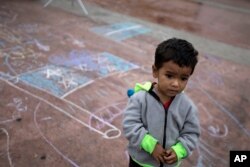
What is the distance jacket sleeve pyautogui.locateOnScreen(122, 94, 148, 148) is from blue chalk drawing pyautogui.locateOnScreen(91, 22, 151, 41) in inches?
174

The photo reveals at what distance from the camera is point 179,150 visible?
1.85 metres

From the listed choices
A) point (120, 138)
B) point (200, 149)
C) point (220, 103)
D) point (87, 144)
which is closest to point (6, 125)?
point (87, 144)

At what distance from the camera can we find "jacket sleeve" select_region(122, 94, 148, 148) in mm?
1812

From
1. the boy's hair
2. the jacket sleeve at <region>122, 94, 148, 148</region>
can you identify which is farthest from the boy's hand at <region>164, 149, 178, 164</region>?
the boy's hair

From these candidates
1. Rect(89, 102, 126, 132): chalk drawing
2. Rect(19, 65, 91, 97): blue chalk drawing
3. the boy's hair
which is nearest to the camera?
the boy's hair

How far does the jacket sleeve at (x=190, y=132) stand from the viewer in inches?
74.0

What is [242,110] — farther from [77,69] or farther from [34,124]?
[34,124]

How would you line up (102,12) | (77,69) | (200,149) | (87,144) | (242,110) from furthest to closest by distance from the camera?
(102,12), (77,69), (242,110), (200,149), (87,144)

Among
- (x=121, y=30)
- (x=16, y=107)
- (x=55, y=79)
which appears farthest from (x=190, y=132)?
(x=121, y=30)

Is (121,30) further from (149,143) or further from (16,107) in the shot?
(149,143)

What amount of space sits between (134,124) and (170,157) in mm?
256

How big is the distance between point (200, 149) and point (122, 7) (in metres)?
6.45

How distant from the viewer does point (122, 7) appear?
30.2ft

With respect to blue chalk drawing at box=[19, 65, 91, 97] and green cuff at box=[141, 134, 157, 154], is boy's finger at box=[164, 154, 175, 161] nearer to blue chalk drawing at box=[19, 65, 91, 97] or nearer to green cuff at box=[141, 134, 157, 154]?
green cuff at box=[141, 134, 157, 154]
